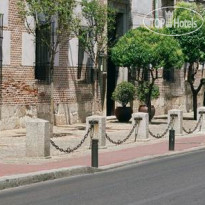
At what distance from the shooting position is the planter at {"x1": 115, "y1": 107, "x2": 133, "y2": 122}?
1113 inches

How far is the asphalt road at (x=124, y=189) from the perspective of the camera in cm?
1006

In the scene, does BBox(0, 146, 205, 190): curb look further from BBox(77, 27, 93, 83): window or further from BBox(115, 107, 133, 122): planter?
BBox(115, 107, 133, 122): planter

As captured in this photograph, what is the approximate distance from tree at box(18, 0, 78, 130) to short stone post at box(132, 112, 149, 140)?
2.69 meters

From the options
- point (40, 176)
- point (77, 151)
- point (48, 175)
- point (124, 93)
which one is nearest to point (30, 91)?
point (124, 93)

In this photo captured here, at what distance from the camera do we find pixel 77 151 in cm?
1747

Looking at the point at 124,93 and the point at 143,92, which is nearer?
the point at 124,93

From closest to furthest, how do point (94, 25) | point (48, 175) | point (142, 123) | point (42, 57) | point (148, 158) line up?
point (48, 175) → point (148, 158) → point (142, 123) → point (94, 25) → point (42, 57)

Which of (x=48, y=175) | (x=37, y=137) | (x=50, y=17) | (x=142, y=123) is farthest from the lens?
(x=50, y=17)

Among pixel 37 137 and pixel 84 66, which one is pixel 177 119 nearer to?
pixel 84 66

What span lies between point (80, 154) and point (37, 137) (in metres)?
1.77

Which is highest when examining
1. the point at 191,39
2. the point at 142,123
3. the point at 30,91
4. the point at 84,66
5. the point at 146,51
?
the point at 191,39

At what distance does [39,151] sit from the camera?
50.5 ft

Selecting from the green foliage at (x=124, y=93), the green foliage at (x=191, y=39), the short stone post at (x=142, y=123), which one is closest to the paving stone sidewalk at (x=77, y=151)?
the short stone post at (x=142, y=123)

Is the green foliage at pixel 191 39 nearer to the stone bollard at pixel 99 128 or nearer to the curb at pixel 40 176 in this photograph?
the stone bollard at pixel 99 128
